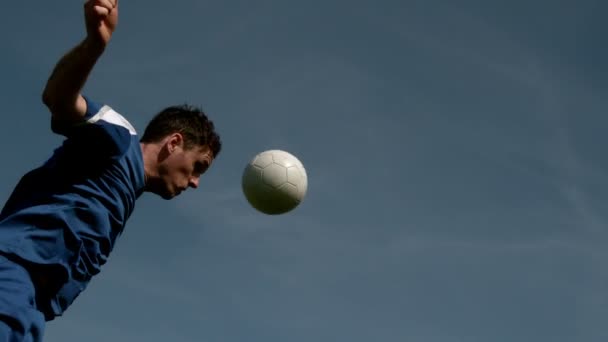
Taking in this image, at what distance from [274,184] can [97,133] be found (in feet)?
21.0

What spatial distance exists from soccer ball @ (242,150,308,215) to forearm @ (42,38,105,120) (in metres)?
6.68

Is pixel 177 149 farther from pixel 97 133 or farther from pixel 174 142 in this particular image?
pixel 97 133

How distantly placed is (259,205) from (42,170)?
20.5 feet

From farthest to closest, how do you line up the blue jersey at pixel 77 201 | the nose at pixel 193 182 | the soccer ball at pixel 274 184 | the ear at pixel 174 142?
1. the soccer ball at pixel 274 184
2. the nose at pixel 193 182
3. the ear at pixel 174 142
4. the blue jersey at pixel 77 201

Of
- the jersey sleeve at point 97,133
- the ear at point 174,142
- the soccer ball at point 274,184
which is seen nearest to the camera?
the jersey sleeve at point 97,133

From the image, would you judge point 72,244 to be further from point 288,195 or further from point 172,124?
point 288,195

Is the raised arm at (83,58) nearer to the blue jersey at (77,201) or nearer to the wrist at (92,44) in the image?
the wrist at (92,44)

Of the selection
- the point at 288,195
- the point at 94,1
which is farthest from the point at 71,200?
the point at 288,195

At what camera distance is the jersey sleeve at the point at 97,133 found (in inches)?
238

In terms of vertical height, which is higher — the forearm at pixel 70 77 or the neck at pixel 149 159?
the neck at pixel 149 159

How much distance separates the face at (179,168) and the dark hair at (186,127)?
9 cm

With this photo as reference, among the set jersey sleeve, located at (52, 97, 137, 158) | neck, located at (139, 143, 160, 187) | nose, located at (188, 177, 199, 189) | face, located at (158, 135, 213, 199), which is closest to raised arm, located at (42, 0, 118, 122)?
jersey sleeve, located at (52, 97, 137, 158)

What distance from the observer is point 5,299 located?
5445 millimetres

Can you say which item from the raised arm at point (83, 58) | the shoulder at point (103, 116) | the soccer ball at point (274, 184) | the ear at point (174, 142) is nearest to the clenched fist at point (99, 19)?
the raised arm at point (83, 58)
